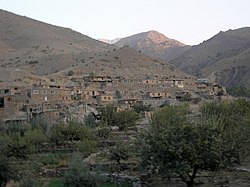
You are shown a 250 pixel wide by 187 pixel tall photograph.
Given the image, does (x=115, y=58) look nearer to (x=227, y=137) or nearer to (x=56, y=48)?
(x=56, y=48)

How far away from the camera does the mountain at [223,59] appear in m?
97.3

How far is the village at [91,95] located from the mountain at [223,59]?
28.7 m

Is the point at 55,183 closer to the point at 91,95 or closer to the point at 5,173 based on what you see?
the point at 5,173

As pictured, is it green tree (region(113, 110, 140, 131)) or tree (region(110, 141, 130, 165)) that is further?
green tree (region(113, 110, 140, 131))

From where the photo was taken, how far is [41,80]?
188ft

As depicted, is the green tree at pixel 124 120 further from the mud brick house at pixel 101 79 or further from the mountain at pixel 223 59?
the mountain at pixel 223 59

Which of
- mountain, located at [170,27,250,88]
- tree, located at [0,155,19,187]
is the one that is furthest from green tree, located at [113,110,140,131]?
mountain, located at [170,27,250,88]

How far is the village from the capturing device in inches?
1578

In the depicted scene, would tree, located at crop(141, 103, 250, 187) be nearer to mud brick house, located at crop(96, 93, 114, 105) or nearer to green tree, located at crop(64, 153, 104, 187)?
green tree, located at crop(64, 153, 104, 187)

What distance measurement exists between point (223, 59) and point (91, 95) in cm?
6650

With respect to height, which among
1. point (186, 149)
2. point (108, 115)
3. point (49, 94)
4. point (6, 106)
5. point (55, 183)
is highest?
point (49, 94)

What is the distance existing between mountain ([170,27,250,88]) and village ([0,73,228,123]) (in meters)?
28.7

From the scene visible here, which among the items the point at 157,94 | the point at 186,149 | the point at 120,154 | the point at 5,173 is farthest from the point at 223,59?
the point at 186,149

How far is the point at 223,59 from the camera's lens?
112250mm
